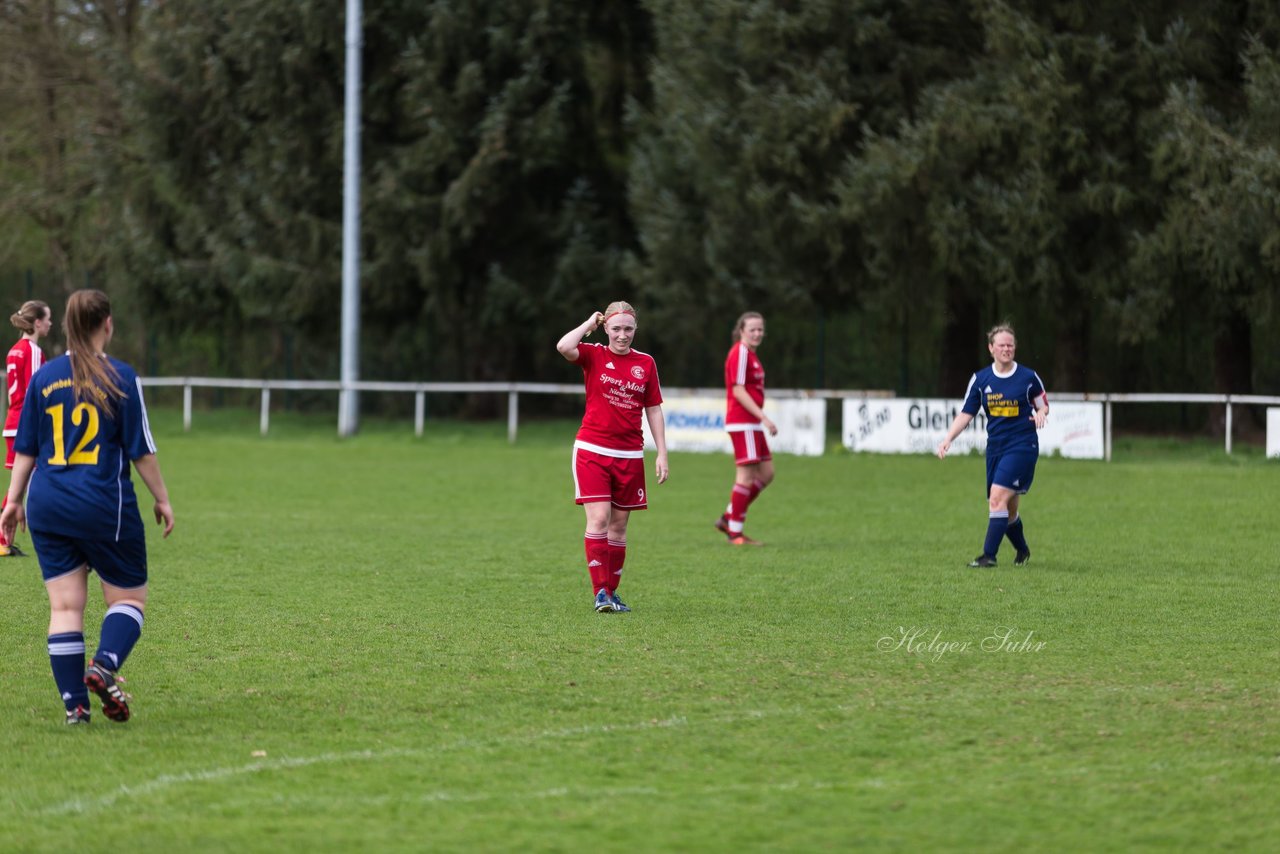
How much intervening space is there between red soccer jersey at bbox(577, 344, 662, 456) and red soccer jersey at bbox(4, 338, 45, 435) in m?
4.56

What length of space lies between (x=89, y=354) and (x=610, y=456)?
12.3 feet

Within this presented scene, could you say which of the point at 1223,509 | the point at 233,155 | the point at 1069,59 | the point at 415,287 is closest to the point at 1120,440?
the point at 1069,59

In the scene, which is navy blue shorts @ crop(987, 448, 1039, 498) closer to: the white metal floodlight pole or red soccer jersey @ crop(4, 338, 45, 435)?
red soccer jersey @ crop(4, 338, 45, 435)

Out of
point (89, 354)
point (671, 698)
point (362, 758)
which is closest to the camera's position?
point (362, 758)

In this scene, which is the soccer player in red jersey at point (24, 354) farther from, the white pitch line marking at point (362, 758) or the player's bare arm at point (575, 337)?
the white pitch line marking at point (362, 758)

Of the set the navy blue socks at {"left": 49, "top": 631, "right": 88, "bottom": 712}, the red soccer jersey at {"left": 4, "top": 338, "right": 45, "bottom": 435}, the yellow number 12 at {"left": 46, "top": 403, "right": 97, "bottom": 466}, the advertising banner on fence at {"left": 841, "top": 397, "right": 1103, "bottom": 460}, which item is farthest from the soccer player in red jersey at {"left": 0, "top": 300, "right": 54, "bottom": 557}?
the advertising banner on fence at {"left": 841, "top": 397, "right": 1103, "bottom": 460}

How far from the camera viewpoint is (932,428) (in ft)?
75.7

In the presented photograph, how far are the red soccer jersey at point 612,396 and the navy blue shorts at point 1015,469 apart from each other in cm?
329

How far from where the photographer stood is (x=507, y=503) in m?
17.6

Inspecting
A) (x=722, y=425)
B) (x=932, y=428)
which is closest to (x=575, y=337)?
(x=932, y=428)

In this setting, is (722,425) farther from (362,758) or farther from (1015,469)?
(362,758)

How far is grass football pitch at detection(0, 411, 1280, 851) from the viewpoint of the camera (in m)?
5.23

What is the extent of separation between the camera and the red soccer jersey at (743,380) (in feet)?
43.7

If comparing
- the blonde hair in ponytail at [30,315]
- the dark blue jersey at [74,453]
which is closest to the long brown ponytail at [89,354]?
the dark blue jersey at [74,453]
